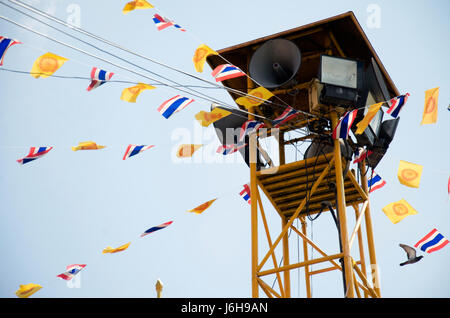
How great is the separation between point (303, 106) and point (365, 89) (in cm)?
219

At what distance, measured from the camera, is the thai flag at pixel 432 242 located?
35.8ft

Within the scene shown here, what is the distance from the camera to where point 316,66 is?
40.7 ft

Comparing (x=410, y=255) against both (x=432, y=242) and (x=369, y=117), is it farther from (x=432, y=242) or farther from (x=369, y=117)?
(x=369, y=117)

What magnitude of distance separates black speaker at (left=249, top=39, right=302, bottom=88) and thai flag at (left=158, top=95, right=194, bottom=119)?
5.33 ft

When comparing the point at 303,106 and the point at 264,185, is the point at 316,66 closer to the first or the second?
the point at 303,106

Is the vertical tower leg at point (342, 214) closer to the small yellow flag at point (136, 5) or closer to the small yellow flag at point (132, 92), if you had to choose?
the small yellow flag at point (132, 92)

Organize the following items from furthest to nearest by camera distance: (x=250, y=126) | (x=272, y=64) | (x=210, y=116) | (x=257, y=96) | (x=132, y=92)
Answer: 1. (x=272, y=64)
2. (x=250, y=126)
3. (x=210, y=116)
4. (x=257, y=96)
5. (x=132, y=92)

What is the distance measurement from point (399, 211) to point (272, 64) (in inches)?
128

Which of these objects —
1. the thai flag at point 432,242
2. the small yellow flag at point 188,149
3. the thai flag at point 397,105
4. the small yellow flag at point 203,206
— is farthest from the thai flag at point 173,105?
the thai flag at point 432,242

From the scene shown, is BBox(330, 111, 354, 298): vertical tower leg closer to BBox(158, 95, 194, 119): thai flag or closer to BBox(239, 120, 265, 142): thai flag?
BBox(239, 120, 265, 142): thai flag

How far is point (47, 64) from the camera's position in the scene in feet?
31.2

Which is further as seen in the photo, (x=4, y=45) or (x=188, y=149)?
(x=188, y=149)

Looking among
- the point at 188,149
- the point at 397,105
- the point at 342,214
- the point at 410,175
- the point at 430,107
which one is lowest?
the point at 342,214

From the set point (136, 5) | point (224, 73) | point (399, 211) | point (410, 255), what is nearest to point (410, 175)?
point (399, 211)
